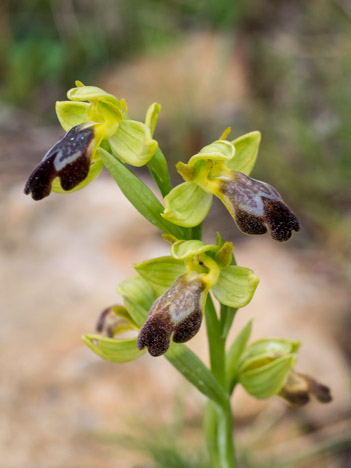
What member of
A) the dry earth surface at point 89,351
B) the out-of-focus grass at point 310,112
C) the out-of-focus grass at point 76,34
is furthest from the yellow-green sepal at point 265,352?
the out-of-focus grass at point 76,34

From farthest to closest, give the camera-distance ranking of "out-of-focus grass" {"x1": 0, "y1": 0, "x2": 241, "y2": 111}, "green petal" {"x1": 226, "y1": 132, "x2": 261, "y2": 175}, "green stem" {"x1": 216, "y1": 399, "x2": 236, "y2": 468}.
Result: "out-of-focus grass" {"x1": 0, "y1": 0, "x2": 241, "y2": 111}
"green stem" {"x1": 216, "y1": 399, "x2": 236, "y2": 468}
"green petal" {"x1": 226, "y1": 132, "x2": 261, "y2": 175}

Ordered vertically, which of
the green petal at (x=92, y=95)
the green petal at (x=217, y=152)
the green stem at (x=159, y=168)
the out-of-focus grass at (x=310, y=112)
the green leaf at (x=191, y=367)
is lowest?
the out-of-focus grass at (x=310, y=112)

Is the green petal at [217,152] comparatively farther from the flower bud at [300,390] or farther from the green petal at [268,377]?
the flower bud at [300,390]

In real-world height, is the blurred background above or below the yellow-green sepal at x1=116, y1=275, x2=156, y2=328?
below

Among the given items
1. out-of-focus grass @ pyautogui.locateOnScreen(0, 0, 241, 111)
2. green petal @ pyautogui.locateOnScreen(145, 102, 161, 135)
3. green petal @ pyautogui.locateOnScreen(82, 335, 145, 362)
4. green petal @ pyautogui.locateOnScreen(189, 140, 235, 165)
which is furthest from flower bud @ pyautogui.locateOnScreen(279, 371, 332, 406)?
out-of-focus grass @ pyautogui.locateOnScreen(0, 0, 241, 111)

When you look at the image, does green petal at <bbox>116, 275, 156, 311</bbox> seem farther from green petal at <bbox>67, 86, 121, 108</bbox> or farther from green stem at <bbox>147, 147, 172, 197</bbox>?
green petal at <bbox>67, 86, 121, 108</bbox>

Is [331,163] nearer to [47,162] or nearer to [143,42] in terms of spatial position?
[143,42]

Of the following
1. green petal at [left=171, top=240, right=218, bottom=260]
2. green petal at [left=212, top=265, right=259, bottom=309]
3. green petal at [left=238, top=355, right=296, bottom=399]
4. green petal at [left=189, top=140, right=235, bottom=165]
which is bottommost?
green petal at [left=238, top=355, right=296, bottom=399]

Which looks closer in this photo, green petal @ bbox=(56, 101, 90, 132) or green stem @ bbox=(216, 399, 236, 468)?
green petal @ bbox=(56, 101, 90, 132)
